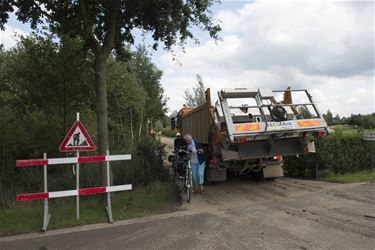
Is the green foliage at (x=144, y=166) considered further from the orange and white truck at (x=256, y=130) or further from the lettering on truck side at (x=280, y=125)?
the lettering on truck side at (x=280, y=125)

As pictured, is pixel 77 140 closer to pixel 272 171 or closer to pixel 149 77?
pixel 272 171

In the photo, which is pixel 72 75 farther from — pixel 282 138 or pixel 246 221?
pixel 246 221

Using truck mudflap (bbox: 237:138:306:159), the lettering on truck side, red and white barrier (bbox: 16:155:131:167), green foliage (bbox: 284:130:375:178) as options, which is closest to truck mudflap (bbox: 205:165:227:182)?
truck mudflap (bbox: 237:138:306:159)

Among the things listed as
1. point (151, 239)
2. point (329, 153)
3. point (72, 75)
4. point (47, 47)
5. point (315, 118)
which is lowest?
point (151, 239)

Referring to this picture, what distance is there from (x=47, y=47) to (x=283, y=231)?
Result: 36.1 ft

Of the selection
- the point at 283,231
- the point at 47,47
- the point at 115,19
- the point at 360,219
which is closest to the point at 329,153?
the point at 360,219

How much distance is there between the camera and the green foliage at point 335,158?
493 inches

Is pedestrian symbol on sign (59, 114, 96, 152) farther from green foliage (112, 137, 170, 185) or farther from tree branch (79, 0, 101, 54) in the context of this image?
green foliage (112, 137, 170, 185)

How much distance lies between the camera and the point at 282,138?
10.3 meters

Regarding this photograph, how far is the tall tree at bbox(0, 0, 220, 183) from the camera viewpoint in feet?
31.4

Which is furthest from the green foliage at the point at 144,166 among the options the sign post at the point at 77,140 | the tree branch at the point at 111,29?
the tree branch at the point at 111,29

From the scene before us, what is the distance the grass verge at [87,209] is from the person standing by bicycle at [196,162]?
2.09 ft

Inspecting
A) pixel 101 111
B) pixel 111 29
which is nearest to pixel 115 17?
pixel 111 29

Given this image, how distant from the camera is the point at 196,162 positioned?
35.1ft
